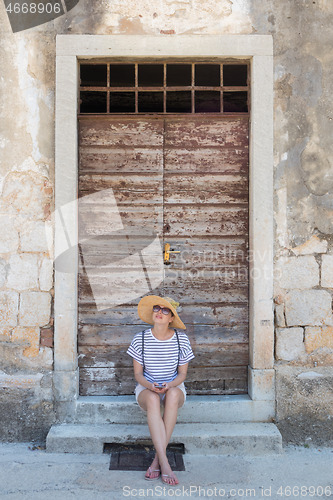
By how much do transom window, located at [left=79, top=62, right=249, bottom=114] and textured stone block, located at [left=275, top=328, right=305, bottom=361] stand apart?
2.16 meters

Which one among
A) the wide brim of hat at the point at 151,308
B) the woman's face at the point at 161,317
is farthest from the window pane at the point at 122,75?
the woman's face at the point at 161,317

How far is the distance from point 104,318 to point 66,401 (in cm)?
82

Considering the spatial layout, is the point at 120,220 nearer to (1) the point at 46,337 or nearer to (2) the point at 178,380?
(1) the point at 46,337

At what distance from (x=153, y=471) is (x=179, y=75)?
350 cm

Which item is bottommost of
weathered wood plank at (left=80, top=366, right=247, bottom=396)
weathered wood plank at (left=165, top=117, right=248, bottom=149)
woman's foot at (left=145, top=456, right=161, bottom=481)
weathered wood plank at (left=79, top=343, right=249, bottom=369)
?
woman's foot at (left=145, top=456, right=161, bottom=481)

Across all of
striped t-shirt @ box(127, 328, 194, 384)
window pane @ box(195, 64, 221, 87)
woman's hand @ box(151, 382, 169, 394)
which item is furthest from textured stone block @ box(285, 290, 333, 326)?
window pane @ box(195, 64, 221, 87)

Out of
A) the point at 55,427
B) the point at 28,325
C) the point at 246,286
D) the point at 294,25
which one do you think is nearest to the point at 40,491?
the point at 55,427

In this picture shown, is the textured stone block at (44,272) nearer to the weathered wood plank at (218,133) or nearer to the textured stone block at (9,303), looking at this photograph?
the textured stone block at (9,303)

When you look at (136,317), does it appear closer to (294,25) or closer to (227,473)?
(227,473)

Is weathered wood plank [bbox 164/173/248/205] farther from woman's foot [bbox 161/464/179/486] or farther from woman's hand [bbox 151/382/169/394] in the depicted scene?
woman's foot [bbox 161/464/179/486]

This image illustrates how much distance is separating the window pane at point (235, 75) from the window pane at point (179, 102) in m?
0.39

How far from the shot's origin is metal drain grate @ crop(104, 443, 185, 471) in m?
3.54

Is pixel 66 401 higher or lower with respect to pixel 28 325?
lower

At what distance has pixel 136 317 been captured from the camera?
13.8ft
